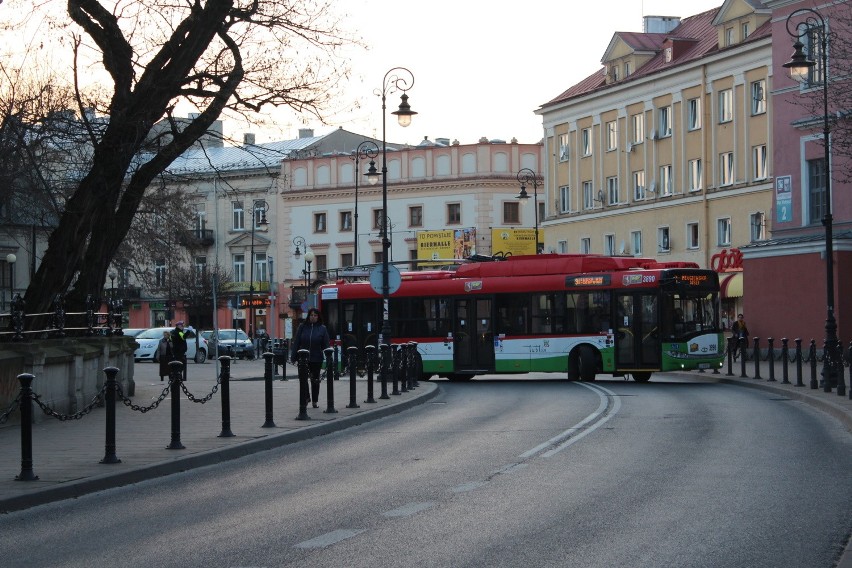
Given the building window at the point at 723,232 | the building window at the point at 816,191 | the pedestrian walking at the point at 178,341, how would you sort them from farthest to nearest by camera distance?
the building window at the point at 723,232, the building window at the point at 816,191, the pedestrian walking at the point at 178,341

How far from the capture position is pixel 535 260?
3859 centimetres

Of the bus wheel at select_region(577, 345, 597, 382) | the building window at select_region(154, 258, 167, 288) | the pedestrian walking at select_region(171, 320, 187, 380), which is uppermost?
the building window at select_region(154, 258, 167, 288)

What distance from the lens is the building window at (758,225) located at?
6003 centimetres

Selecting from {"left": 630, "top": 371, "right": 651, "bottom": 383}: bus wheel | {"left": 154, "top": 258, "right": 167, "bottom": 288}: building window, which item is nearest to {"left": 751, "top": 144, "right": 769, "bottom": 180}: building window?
{"left": 630, "top": 371, "right": 651, "bottom": 383}: bus wheel

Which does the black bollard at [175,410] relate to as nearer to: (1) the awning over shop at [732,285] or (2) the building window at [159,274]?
(2) the building window at [159,274]

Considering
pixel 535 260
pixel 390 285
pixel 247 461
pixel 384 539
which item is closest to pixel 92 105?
pixel 390 285

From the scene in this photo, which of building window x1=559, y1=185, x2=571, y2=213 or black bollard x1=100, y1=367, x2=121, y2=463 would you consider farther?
building window x1=559, y1=185, x2=571, y2=213

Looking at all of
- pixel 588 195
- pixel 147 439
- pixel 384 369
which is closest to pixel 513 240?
pixel 588 195

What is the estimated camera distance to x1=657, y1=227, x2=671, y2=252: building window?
219ft

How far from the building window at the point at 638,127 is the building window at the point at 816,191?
19.8m

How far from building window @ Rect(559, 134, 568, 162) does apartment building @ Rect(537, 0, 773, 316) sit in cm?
10

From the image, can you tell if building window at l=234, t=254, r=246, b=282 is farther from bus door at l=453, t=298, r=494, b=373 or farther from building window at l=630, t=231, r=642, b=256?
bus door at l=453, t=298, r=494, b=373

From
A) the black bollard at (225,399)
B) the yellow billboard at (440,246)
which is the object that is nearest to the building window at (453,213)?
the yellow billboard at (440,246)

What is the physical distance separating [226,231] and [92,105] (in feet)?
234
